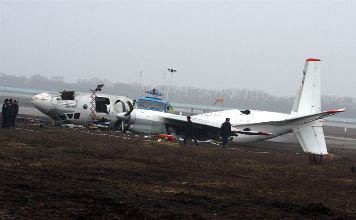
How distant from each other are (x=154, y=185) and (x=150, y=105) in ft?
66.4

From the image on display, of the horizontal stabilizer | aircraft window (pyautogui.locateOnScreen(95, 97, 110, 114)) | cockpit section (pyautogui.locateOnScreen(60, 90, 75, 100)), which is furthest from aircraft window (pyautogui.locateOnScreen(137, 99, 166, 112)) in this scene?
the horizontal stabilizer

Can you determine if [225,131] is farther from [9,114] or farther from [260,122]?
[9,114]

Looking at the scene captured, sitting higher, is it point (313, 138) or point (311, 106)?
point (311, 106)

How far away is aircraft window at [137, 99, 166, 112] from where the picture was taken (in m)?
33.2

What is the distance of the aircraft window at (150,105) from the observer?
33188 millimetres

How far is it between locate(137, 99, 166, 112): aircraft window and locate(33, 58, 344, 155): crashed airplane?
10 cm

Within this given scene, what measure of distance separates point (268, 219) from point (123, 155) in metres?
10.1

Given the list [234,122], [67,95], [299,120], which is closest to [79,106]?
[67,95]

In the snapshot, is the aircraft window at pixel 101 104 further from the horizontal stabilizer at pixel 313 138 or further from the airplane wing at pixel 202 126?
the horizontal stabilizer at pixel 313 138

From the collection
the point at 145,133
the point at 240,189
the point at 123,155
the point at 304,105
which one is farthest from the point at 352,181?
the point at 145,133

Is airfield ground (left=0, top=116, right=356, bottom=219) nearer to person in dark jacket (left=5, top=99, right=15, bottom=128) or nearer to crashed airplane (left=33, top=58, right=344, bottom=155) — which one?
person in dark jacket (left=5, top=99, right=15, bottom=128)

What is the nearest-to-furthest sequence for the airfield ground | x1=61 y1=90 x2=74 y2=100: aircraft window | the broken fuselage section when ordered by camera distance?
the airfield ground
the broken fuselage section
x1=61 y1=90 x2=74 y2=100: aircraft window

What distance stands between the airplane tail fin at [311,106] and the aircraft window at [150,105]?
866cm

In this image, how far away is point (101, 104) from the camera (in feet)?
109
